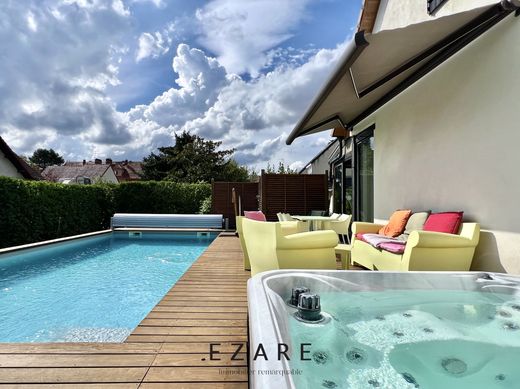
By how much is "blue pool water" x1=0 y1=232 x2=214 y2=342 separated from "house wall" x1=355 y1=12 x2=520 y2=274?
158 inches

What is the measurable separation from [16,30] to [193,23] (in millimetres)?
4131

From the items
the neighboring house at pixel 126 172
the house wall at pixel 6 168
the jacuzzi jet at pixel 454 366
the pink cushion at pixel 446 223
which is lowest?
the jacuzzi jet at pixel 454 366

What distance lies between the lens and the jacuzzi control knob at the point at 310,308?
2.04m

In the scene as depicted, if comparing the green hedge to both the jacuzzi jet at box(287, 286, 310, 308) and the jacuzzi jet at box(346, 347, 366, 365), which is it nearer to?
the jacuzzi jet at box(287, 286, 310, 308)

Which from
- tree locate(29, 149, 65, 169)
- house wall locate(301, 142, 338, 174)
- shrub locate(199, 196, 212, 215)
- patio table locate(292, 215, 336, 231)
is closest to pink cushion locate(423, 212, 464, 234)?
patio table locate(292, 215, 336, 231)

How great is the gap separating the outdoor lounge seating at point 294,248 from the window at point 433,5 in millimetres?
3805

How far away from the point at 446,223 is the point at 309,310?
2590 millimetres

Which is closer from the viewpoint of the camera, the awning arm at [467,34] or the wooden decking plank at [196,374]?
the wooden decking plank at [196,374]

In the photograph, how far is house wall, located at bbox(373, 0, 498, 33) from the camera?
13.5 feet

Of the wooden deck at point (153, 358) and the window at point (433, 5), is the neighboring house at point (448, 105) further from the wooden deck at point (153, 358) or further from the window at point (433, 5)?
the wooden deck at point (153, 358)

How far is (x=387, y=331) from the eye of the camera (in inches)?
84.4

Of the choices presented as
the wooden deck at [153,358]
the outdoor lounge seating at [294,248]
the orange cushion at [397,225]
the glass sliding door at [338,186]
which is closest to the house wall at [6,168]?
the glass sliding door at [338,186]

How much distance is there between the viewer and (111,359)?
1.98m

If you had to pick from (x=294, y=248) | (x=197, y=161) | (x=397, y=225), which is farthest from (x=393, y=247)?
(x=197, y=161)
